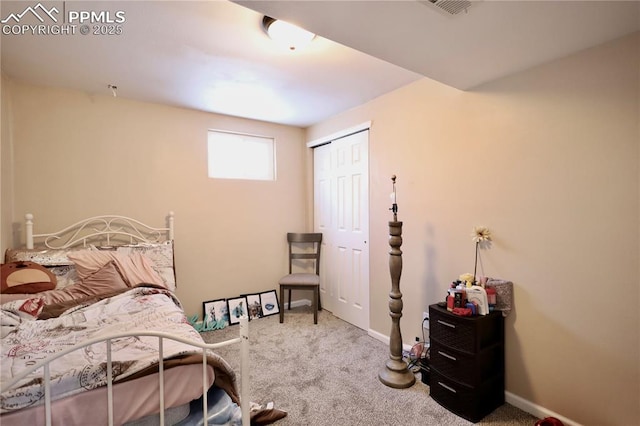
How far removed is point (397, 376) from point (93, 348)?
1.91 metres

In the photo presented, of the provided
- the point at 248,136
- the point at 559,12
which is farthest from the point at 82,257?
the point at 559,12

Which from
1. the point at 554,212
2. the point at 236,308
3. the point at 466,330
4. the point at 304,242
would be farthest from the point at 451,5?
the point at 236,308

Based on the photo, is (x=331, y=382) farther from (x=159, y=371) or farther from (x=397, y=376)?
(x=159, y=371)

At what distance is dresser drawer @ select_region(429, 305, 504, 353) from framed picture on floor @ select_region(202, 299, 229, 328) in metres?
2.29

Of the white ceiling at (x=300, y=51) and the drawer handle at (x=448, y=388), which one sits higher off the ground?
the white ceiling at (x=300, y=51)

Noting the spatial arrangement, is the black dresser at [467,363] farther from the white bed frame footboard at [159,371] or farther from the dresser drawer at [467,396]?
the white bed frame footboard at [159,371]

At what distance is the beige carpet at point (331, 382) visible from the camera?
185 cm

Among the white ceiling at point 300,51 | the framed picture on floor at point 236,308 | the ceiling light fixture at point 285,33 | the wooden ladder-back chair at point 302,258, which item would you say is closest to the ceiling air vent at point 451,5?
the white ceiling at point 300,51

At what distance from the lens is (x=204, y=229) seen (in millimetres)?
3377

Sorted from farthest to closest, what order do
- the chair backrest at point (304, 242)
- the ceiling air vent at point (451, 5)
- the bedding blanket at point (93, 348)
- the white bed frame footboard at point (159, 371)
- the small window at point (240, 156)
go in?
the chair backrest at point (304, 242)
the small window at point (240, 156)
the ceiling air vent at point (451, 5)
the bedding blanket at point (93, 348)
the white bed frame footboard at point (159, 371)

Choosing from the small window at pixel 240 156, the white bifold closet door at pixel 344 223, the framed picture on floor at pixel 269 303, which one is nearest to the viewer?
the white bifold closet door at pixel 344 223

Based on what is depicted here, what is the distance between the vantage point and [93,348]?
1332 millimetres

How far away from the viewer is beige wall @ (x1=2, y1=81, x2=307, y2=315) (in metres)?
2.64

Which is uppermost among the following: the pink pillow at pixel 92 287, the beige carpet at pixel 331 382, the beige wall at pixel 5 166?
the beige wall at pixel 5 166
